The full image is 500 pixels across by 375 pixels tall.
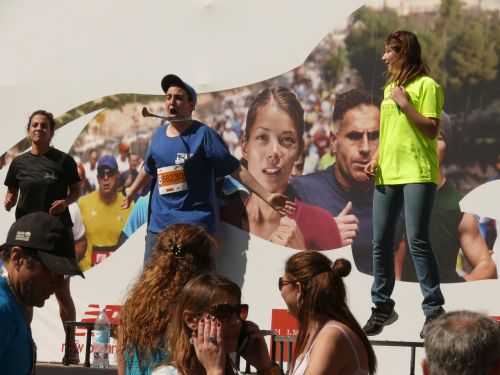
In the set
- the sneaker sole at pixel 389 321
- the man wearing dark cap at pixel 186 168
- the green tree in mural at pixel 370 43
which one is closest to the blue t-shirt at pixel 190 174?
the man wearing dark cap at pixel 186 168

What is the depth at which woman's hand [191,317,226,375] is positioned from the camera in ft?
8.57

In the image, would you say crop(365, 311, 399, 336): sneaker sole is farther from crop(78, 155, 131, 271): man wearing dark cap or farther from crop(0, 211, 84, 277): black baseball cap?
crop(0, 211, 84, 277): black baseball cap

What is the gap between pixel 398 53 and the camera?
17.0 feet

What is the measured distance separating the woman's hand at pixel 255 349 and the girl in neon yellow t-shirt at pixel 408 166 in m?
2.26

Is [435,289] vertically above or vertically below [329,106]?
below

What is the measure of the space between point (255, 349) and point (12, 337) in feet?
2.11

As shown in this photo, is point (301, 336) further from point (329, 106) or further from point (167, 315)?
point (329, 106)

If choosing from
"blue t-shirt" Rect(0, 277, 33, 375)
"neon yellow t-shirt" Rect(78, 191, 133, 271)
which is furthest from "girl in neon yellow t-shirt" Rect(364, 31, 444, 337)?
"blue t-shirt" Rect(0, 277, 33, 375)

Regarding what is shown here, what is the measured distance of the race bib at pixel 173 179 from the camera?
5.88 metres

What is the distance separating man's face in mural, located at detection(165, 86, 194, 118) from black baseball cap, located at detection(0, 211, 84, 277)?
3157mm

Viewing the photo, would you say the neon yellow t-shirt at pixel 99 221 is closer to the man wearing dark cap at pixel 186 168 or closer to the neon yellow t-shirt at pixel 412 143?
the man wearing dark cap at pixel 186 168

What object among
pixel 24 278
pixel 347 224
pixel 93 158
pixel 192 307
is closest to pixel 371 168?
pixel 347 224

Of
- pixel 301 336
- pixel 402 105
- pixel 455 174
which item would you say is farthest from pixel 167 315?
pixel 455 174

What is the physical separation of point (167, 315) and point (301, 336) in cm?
71
